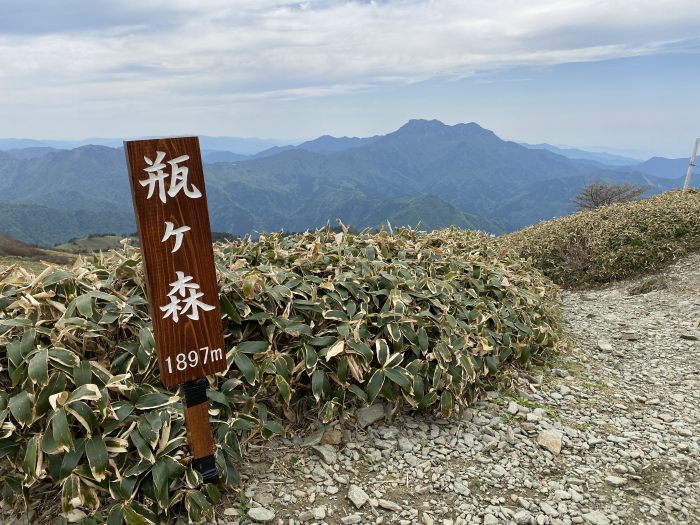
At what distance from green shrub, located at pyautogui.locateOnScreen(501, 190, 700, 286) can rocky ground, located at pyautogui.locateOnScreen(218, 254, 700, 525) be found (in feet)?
17.7

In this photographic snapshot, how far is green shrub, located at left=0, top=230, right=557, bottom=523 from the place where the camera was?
3.13 metres

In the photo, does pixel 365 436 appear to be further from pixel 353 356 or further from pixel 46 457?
pixel 46 457

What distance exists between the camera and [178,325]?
10.1 feet

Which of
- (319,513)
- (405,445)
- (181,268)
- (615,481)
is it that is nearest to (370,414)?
(405,445)

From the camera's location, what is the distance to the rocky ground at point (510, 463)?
11.9ft

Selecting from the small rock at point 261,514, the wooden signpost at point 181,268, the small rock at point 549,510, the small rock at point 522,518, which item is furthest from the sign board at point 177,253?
the small rock at point 549,510

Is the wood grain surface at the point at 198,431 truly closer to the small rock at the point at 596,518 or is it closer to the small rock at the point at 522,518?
the small rock at the point at 522,518

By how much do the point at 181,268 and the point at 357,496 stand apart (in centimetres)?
208

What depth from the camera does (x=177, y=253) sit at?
119 inches

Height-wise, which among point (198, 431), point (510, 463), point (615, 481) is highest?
point (198, 431)

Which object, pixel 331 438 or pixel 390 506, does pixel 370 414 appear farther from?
pixel 390 506

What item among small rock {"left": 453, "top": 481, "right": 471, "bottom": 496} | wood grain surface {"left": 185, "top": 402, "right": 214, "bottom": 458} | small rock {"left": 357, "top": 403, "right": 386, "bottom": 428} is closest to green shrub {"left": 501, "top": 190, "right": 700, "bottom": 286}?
small rock {"left": 357, "top": 403, "right": 386, "bottom": 428}

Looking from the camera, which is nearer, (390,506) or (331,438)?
(390,506)

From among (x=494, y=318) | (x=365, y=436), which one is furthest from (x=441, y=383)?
(x=494, y=318)
